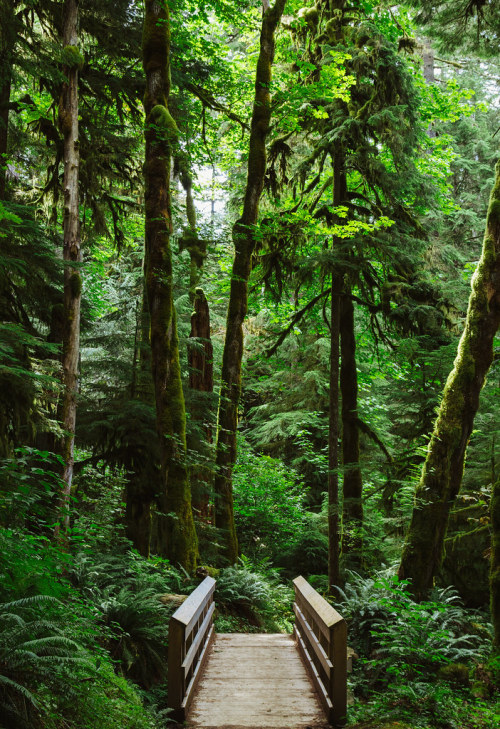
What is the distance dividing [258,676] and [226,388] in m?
6.52

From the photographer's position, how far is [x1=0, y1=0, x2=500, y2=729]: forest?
6.01 metres

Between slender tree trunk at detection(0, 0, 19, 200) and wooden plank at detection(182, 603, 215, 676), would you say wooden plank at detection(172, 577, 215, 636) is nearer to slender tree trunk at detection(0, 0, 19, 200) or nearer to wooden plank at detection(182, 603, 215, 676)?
wooden plank at detection(182, 603, 215, 676)

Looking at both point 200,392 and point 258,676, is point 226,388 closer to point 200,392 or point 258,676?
point 200,392

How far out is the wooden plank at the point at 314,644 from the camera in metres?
5.41

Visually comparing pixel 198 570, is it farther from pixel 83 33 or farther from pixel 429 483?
pixel 83 33

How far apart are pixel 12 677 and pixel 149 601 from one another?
3.29 meters

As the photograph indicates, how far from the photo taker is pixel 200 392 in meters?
12.2

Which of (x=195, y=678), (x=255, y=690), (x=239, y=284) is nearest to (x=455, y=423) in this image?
(x=255, y=690)

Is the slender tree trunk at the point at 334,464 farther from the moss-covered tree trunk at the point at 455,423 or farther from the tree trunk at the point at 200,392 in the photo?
the tree trunk at the point at 200,392

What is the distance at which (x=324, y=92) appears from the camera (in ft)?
38.7

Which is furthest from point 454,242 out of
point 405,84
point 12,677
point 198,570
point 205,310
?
point 12,677

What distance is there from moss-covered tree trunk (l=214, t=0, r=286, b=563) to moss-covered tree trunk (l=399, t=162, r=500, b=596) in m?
4.14

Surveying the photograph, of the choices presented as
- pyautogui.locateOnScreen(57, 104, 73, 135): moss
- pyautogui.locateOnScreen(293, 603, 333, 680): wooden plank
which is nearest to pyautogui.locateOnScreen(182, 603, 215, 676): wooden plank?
pyautogui.locateOnScreen(293, 603, 333, 680): wooden plank

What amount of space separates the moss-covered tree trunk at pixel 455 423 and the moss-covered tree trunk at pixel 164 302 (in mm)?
3717
